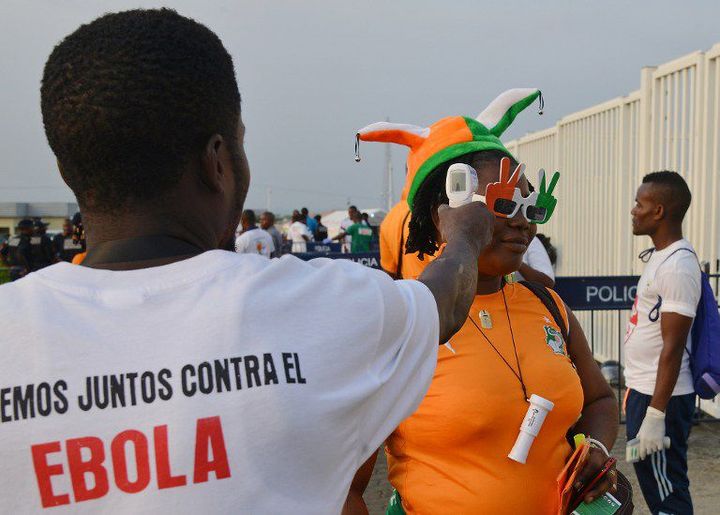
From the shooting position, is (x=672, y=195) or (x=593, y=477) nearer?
(x=593, y=477)

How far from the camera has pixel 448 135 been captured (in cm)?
234

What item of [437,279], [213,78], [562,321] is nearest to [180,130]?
[213,78]

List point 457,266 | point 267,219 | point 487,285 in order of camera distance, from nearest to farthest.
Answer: point 457,266 → point 487,285 → point 267,219

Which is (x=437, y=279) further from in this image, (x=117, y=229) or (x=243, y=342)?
(x=117, y=229)

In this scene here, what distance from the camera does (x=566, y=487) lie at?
1964 mm

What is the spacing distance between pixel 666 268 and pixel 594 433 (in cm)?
174

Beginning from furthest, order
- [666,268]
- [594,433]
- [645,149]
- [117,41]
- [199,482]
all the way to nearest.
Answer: [645,149] < [666,268] < [594,433] < [117,41] < [199,482]

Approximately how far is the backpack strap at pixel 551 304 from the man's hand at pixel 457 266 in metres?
0.84

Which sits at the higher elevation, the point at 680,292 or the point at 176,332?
the point at 176,332

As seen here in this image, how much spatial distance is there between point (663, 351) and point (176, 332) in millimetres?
3154

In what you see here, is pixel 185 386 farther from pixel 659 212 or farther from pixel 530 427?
pixel 659 212

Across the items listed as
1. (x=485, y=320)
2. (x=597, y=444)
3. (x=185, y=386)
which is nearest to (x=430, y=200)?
(x=485, y=320)

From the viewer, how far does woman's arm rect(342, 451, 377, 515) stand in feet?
6.87

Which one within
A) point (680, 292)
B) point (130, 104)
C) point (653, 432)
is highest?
point (130, 104)
